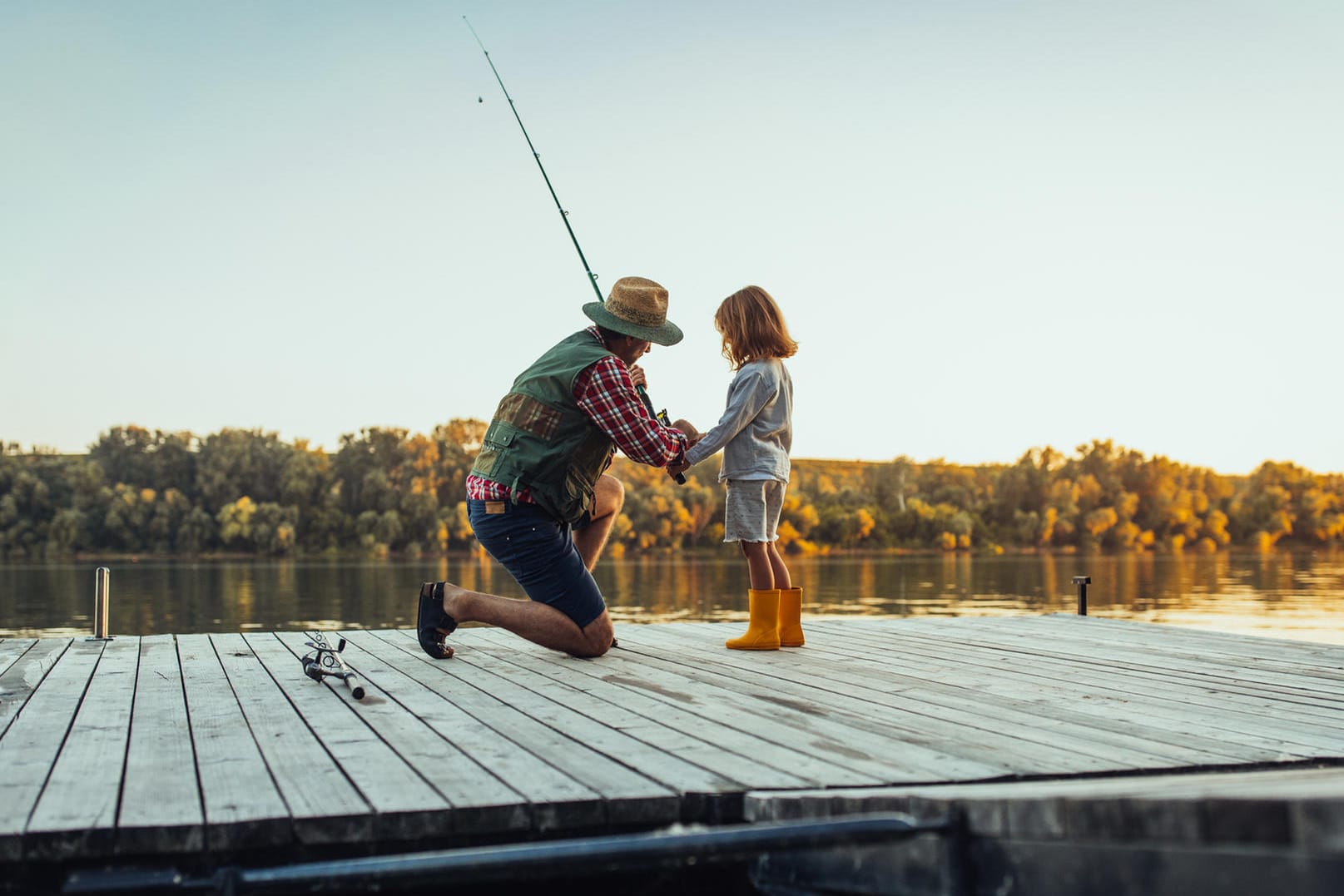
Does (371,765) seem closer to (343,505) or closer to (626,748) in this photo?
(626,748)

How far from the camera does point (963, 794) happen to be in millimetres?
2008

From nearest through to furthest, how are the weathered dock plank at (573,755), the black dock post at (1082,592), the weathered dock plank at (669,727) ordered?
the weathered dock plank at (573,755)
the weathered dock plank at (669,727)
the black dock post at (1082,592)

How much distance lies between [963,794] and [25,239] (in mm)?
47497

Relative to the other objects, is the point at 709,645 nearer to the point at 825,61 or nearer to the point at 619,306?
the point at 619,306

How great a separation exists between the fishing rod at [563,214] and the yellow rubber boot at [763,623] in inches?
23.9

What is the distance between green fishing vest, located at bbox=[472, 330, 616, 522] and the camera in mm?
3977

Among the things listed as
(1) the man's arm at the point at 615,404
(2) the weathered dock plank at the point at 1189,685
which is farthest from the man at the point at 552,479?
(2) the weathered dock plank at the point at 1189,685

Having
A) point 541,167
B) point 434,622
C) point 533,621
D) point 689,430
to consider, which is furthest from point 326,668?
point 541,167

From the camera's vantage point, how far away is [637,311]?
4203mm

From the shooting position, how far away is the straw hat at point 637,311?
4199mm

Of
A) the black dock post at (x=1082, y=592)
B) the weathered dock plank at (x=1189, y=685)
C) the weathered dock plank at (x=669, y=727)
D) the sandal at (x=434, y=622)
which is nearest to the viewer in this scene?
the weathered dock plank at (x=669, y=727)

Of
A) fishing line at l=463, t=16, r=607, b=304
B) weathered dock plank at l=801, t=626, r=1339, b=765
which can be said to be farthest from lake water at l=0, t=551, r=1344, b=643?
weathered dock plank at l=801, t=626, r=1339, b=765

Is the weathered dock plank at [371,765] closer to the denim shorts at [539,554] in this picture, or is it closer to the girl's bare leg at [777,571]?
the denim shorts at [539,554]

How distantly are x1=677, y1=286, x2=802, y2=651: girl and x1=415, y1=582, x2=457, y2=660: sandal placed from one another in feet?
3.90
